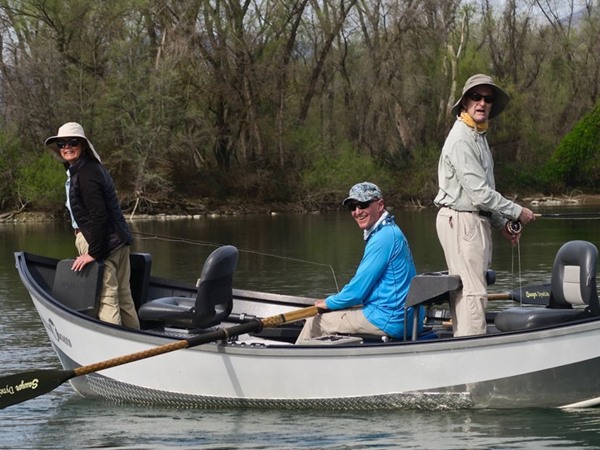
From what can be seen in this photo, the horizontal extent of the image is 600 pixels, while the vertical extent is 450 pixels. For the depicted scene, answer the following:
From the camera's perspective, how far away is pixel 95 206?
8.55 meters

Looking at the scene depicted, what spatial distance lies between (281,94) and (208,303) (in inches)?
1479

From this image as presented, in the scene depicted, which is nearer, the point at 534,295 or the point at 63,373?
the point at 63,373

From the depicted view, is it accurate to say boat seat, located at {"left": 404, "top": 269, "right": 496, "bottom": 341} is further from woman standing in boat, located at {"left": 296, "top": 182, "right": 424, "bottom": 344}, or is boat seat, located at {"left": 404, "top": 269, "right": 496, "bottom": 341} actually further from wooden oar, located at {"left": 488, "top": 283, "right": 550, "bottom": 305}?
wooden oar, located at {"left": 488, "top": 283, "right": 550, "bottom": 305}

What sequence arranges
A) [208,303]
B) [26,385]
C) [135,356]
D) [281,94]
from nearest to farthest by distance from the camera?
[135,356]
[26,385]
[208,303]
[281,94]

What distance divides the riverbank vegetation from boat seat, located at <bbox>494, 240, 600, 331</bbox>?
33088mm

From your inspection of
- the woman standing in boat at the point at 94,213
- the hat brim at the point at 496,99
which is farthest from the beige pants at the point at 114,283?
the hat brim at the point at 496,99

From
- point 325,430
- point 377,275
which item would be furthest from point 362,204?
point 325,430

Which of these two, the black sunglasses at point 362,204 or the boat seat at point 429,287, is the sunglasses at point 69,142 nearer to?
the black sunglasses at point 362,204

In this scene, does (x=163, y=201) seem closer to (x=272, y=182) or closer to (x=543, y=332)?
(x=272, y=182)

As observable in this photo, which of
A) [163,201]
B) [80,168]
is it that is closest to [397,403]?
[80,168]

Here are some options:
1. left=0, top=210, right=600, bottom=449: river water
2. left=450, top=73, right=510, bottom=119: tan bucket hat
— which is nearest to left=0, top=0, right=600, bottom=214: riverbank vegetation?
left=0, top=210, right=600, bottom=449: river water

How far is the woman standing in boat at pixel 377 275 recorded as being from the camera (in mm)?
7934

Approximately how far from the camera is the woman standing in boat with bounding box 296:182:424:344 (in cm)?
793

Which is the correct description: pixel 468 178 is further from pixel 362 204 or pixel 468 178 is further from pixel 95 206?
pixel 95 206
